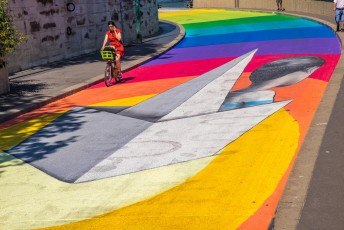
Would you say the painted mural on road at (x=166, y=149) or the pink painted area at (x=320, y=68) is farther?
the pink painted area at (x=320, y=68)

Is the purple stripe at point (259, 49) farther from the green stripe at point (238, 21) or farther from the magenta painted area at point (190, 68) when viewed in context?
the green stripe at point (238, 21)

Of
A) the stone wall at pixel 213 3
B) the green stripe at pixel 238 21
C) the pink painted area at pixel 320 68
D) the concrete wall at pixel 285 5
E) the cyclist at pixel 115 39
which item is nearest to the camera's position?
the pink painted area at pixel 320 68

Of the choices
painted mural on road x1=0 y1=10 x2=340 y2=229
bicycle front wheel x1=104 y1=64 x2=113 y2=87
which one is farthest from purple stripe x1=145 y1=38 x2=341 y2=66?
bicycle front wheel x1=104 y1=64 x2=113 y2=87

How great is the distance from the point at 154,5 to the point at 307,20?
9264 millimetres

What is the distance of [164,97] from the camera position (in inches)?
511

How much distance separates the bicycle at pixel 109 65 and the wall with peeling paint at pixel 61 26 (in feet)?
15.4

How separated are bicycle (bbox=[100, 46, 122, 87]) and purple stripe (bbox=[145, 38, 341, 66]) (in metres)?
4.03

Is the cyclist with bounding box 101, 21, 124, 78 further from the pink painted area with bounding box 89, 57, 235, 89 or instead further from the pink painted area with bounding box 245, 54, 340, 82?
the pink painted area with bounding box 245, 54, 340, 82

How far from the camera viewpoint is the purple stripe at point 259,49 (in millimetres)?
19500

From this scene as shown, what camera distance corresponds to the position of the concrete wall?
34.0 m

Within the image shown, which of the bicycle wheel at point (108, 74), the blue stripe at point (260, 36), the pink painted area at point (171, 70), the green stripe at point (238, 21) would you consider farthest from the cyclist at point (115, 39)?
the green stripe at point (238, 21)

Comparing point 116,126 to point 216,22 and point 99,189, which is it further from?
point 216,22

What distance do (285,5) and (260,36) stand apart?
1542 centimetres

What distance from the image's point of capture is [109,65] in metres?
15.3
